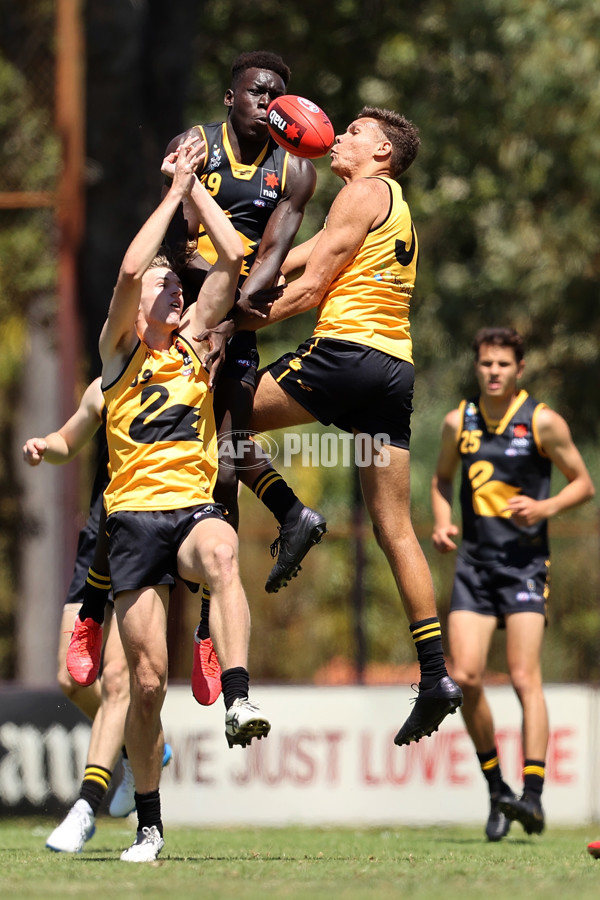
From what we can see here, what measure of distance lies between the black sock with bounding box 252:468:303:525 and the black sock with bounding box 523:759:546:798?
253cm

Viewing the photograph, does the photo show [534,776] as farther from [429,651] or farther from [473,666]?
[429,651]

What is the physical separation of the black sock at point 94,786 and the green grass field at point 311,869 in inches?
10.1

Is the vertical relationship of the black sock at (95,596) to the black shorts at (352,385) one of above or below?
below

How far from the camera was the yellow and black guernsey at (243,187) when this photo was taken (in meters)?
7.14

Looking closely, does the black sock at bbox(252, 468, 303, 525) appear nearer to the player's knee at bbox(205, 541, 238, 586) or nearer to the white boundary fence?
the player's knee at bbox(205, 541, 238, 586)

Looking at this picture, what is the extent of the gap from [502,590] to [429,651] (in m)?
1.96

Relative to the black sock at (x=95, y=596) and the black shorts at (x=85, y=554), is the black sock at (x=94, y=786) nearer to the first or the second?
the black shorts at (x=85, y=554)

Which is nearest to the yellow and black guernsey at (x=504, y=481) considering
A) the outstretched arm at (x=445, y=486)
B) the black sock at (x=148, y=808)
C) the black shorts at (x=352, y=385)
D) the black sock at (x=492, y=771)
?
the outstretched arm at (x=445, y=486)

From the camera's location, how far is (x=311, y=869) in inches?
252

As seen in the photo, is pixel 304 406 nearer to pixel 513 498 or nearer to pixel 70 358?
pixel 513 498

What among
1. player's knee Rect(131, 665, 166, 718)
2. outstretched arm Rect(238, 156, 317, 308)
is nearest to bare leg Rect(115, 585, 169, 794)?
player's knee Rect(131, 665, 166, 718)

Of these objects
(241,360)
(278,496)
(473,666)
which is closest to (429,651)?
(278,496)

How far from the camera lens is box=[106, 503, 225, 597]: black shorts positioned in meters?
6.43

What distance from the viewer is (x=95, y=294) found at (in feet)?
47.1
